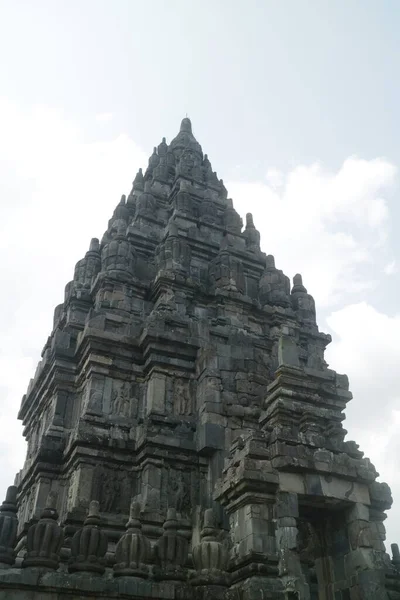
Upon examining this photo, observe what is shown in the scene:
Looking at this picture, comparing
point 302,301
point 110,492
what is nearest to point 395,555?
point 110,492

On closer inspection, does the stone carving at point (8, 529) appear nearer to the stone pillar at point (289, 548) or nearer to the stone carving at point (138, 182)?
the stone pillar at point (289, 548)

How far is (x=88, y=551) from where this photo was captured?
36.3 feet

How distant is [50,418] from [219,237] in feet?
33.7

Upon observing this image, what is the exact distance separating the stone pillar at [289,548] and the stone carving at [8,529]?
500cm

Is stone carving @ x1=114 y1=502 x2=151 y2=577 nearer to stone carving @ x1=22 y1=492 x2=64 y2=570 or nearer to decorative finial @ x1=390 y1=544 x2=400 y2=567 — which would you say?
stone carving @ x1=22 y1=492 x2=64 y2=570

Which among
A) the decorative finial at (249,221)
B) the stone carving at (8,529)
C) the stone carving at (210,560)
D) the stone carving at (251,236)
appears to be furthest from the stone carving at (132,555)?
the decorative finial at (249,221)

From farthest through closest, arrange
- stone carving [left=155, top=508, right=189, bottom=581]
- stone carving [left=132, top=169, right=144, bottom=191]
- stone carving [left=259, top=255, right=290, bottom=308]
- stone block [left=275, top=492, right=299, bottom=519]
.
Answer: stone carving [left=132, top=169, right=144, bottom=191] → stone carving [left=259, top=255, right=290, bottom=308] → stone block [left=275, top=492, right=299, bottom=519] → stone carving [left=155, top=508, right=189, bottom=581]

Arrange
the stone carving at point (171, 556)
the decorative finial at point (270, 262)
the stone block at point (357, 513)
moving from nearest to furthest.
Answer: the stone carving at point (171, 556)
the stone block at point (357, 513)
the decorative finial at point (270, 262)

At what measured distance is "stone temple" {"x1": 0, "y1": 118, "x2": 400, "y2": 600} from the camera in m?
11.4

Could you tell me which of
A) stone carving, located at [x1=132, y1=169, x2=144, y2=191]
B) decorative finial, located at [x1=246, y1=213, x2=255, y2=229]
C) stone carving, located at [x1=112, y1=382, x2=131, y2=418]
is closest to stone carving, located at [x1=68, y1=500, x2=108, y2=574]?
stone carving, located at [x1=112, y1=382, x2=131, y2=418]

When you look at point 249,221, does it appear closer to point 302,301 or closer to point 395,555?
point 302,301

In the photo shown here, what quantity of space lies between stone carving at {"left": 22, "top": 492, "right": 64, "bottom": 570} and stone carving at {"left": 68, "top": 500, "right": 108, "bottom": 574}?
1.01 ft

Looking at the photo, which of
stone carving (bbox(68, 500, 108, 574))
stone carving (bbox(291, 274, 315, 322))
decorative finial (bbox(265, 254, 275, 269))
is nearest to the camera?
stone carving (bbox(68, 500, 108, 574))

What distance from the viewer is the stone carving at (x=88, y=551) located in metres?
10.9
